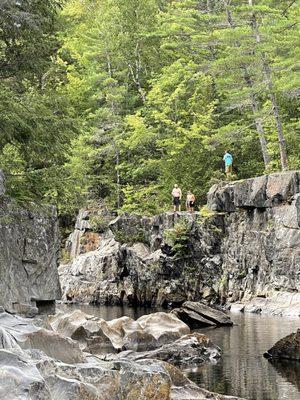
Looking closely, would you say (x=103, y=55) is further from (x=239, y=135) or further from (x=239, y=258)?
(x=239, y=258)

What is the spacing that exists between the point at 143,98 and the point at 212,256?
2016 centimetres

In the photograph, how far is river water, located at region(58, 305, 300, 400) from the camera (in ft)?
52.1

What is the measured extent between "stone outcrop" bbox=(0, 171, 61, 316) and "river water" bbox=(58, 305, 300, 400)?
19.9 ft

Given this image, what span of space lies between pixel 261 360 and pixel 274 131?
24397 millimetres

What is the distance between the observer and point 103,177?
177 ft

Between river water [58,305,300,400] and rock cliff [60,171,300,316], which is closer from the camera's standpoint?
river water [58,305,300,400]

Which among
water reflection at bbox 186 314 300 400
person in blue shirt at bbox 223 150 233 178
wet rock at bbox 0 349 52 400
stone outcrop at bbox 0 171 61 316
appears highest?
person in blue shirt at bbox 223 150 233 178

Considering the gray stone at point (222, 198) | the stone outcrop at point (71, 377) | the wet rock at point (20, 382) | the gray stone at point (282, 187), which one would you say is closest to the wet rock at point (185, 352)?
the stone outcrop at point (71, 377)

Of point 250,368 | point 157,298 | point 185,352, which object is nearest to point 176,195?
point 157,298

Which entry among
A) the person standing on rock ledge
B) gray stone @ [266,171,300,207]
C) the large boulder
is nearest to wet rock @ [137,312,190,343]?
the large boulder

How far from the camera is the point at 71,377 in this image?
11.0 metres

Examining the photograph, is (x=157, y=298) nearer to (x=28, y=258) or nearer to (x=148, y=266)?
(x=148, y=266)

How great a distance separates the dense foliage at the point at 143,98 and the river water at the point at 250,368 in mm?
6586

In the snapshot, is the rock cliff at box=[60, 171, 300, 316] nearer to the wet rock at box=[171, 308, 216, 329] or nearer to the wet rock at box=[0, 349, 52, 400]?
the wet rock at box=[171, 308, 216, 329]
